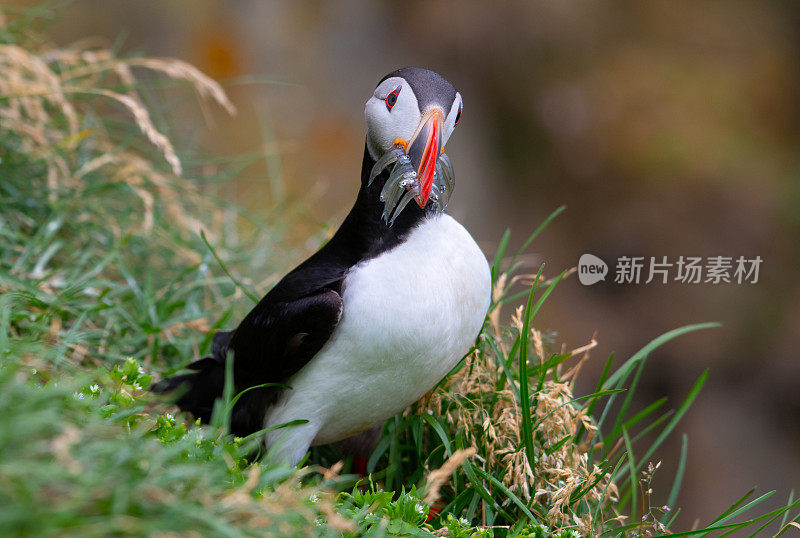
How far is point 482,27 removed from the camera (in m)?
6.35

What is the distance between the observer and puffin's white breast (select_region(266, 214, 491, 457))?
193cm

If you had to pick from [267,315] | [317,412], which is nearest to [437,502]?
[317,412]

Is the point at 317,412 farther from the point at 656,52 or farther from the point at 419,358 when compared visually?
the point at 656,52

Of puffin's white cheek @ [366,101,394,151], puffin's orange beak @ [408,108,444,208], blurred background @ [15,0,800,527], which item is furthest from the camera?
blurred background @ [15,0,800,527]

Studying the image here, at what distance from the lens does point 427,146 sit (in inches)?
72.9

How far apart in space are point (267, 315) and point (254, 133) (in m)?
4.11

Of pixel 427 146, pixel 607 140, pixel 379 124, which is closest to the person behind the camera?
pixel 427 146

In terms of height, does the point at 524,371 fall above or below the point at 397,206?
below

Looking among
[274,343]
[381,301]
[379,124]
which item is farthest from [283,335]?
[379,124]

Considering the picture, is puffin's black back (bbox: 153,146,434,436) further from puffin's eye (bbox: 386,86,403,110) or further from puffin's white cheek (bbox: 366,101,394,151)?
puffin's eye (bbox: 386,86,403,110)

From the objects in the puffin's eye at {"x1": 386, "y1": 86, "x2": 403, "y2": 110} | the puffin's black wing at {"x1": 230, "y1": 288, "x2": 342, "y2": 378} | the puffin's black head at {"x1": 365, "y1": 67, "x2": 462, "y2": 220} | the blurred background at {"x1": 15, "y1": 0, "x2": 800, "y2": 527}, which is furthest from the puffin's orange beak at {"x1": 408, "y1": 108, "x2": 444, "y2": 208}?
the blurred background at {"x1": 15, "y1": 0, "x2": 800, "y2": 527}

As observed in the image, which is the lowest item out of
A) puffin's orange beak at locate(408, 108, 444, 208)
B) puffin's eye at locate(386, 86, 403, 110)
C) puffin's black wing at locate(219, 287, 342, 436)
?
puffin's black wing at locate(219, 287, 342, 436)

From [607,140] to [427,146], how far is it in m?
4.62

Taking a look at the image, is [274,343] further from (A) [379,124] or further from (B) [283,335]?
(A) [379,124]
